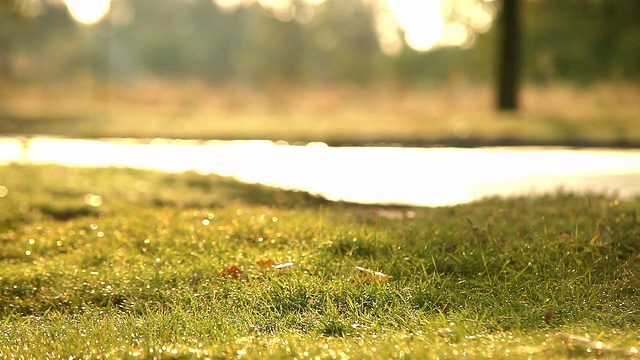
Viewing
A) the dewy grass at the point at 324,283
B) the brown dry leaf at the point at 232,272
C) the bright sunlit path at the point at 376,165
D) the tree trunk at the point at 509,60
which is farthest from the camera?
the tree trunk at the point at 509,60

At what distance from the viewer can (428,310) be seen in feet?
15.0

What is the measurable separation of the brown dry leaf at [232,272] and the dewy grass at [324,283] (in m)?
0.01

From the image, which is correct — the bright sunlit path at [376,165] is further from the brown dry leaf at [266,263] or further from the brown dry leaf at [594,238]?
the brown dry leaf at [266,263]

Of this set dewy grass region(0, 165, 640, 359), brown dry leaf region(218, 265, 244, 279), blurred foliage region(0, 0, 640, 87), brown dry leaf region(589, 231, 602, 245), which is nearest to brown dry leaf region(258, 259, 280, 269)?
dewy grass region(0, 165, 640, 359)

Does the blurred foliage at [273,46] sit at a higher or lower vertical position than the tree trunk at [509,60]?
higher

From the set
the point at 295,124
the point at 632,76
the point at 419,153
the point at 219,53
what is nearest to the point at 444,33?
the point at 632,76

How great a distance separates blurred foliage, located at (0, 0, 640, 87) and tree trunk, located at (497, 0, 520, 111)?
2.63 m

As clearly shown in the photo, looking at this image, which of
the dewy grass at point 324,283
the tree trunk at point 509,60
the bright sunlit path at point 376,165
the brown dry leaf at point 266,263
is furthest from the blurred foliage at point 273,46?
→ the brown dry leaf at point 266,263

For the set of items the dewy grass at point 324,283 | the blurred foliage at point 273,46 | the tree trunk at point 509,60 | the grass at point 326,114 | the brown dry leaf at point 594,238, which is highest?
the blurred foliage at point 273,46

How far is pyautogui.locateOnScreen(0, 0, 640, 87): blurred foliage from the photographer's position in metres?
36.8

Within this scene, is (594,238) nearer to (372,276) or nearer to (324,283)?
(372,276)

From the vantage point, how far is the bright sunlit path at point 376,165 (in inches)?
388

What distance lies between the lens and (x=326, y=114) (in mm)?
23766

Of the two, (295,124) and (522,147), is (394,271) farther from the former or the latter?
(295,124)
